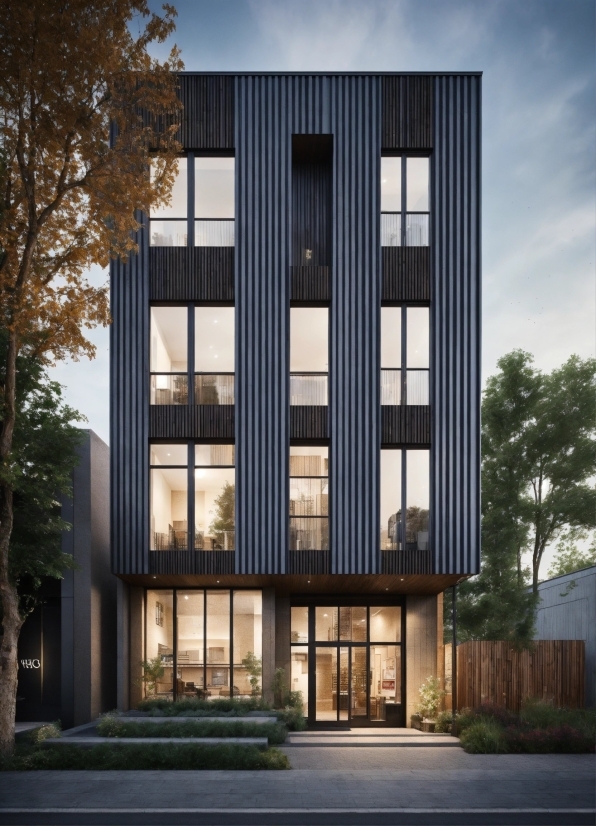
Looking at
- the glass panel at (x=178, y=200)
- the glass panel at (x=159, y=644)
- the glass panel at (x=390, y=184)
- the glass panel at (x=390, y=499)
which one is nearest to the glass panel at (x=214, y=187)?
the glass panel at (x=178, y=200)

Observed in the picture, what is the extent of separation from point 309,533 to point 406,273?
25.2ft

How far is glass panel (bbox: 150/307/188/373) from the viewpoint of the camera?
19750 millimetres

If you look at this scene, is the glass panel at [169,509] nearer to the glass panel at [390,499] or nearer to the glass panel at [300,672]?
the glass panel at [300,672]

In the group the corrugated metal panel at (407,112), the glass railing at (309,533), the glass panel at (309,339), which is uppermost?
the corrugated metal panel at (407,112)

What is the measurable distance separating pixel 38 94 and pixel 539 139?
13.0m

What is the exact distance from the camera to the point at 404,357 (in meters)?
19.7

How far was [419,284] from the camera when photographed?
19.8 metres

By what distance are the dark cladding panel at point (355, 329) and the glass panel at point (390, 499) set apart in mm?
286

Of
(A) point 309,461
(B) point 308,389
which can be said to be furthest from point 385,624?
(B) point 308,389

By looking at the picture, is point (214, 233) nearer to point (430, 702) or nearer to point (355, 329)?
point (355, 329)

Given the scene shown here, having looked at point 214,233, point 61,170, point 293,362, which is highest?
point 214,233

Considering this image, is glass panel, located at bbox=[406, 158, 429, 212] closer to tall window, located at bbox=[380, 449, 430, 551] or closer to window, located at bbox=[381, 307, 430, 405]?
window, located at bbox=[381, 307, 430, 405]

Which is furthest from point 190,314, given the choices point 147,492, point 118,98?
point 118,98

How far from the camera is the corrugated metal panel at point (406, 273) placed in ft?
64.7
